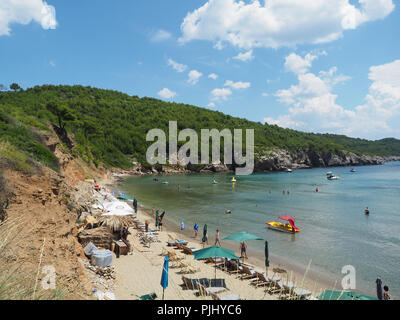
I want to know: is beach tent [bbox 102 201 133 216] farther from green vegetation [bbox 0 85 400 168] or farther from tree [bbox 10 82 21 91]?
tree [bbox 10 82 21 91]

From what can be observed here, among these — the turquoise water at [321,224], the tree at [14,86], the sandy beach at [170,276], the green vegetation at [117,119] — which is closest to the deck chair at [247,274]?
the sandy beach at [170,276]

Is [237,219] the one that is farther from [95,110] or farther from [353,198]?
[95,110]

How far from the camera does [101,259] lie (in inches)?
436

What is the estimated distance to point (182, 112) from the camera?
128 meters

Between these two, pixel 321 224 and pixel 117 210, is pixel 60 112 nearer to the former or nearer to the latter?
pixel 117 210

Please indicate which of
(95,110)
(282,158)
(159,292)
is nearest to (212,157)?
(282,158)

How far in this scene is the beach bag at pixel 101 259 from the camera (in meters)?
11.0

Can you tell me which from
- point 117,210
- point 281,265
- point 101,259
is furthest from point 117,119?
point 101,259

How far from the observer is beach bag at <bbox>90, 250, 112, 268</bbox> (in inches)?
434

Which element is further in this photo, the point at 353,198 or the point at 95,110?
the point at 95,110

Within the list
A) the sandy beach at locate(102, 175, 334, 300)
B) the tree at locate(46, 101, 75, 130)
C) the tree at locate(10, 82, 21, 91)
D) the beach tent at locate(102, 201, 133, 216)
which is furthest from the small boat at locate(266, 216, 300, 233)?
the tree at locate(10, 82, 21, 91)

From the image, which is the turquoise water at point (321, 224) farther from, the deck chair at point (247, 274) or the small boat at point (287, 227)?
the deck chair at point (247, 274)
